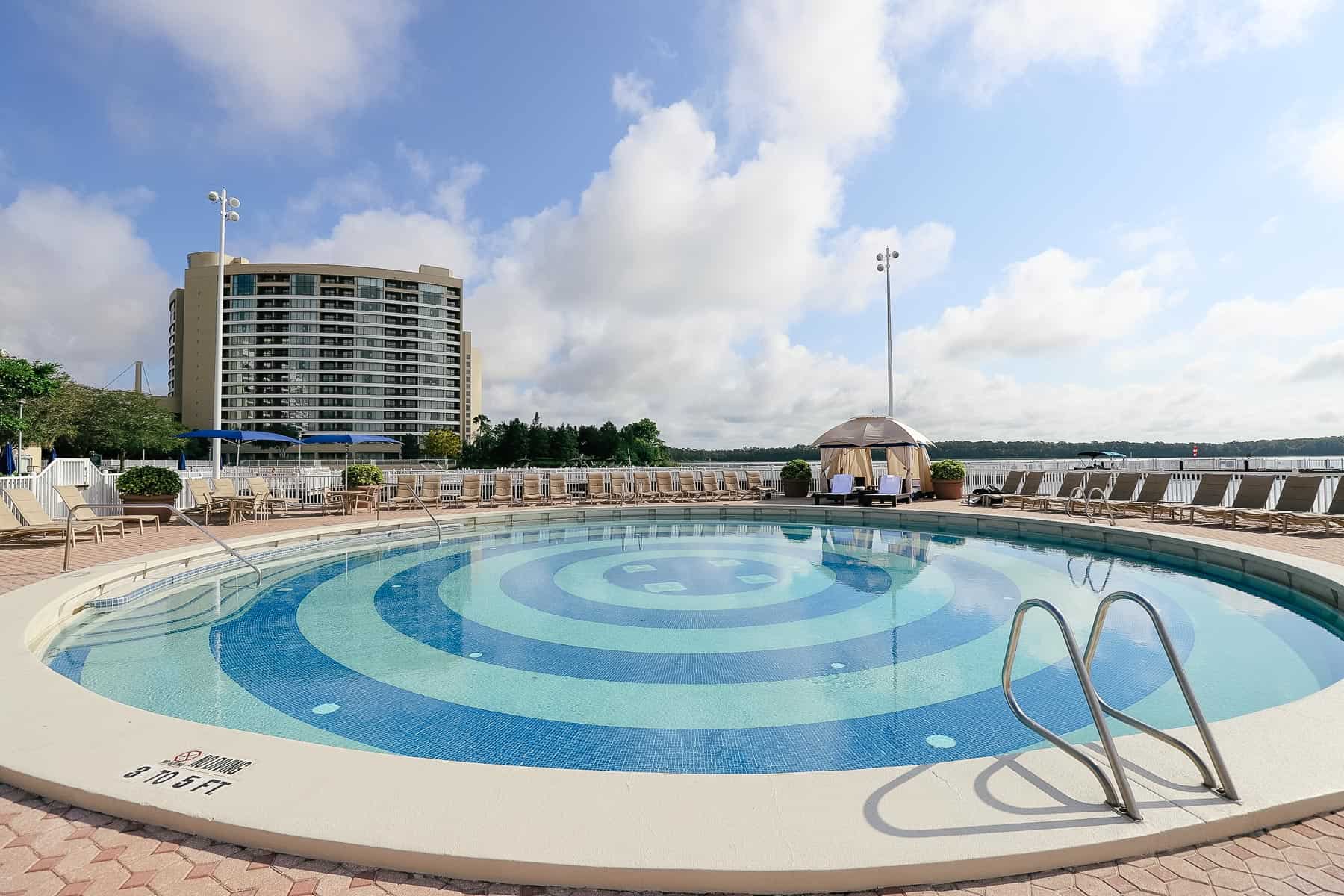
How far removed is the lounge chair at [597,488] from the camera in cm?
1723

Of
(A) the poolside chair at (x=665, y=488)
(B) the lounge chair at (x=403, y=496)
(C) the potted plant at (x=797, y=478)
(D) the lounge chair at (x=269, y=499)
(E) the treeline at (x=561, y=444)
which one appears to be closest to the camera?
(D) the lounge chair at (x=269, y=499)

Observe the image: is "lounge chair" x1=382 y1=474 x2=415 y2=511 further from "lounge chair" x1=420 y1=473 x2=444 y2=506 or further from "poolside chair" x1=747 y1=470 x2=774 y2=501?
"poolside chair" x1=747 y1=470 x2=774 y2=501

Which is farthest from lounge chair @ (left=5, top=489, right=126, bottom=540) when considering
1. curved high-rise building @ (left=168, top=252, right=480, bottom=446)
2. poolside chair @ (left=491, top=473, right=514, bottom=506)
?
curved high-rise building @ (left=168, top=252, right=480, bottom=446)

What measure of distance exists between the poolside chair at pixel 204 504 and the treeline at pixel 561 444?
49.4 m

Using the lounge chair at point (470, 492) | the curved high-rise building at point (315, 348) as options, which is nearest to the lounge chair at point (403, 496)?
the lounge chair at point (470, 492)

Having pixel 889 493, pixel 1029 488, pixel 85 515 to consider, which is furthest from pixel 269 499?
pixel 1029 488

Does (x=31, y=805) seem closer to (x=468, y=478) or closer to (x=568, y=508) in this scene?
(x=568, y=508)

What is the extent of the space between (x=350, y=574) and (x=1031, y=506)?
14.7 metres

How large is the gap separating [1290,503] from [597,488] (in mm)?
14938

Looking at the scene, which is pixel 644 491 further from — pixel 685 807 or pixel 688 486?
pixel 685 807

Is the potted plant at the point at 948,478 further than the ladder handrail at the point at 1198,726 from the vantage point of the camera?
Yes

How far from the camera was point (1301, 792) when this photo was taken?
2281mm

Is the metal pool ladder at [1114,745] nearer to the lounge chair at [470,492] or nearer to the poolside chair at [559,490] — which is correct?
the poolside chair at [559,490]

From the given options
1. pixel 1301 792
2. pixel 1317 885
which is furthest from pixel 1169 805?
pixel 1301 792
